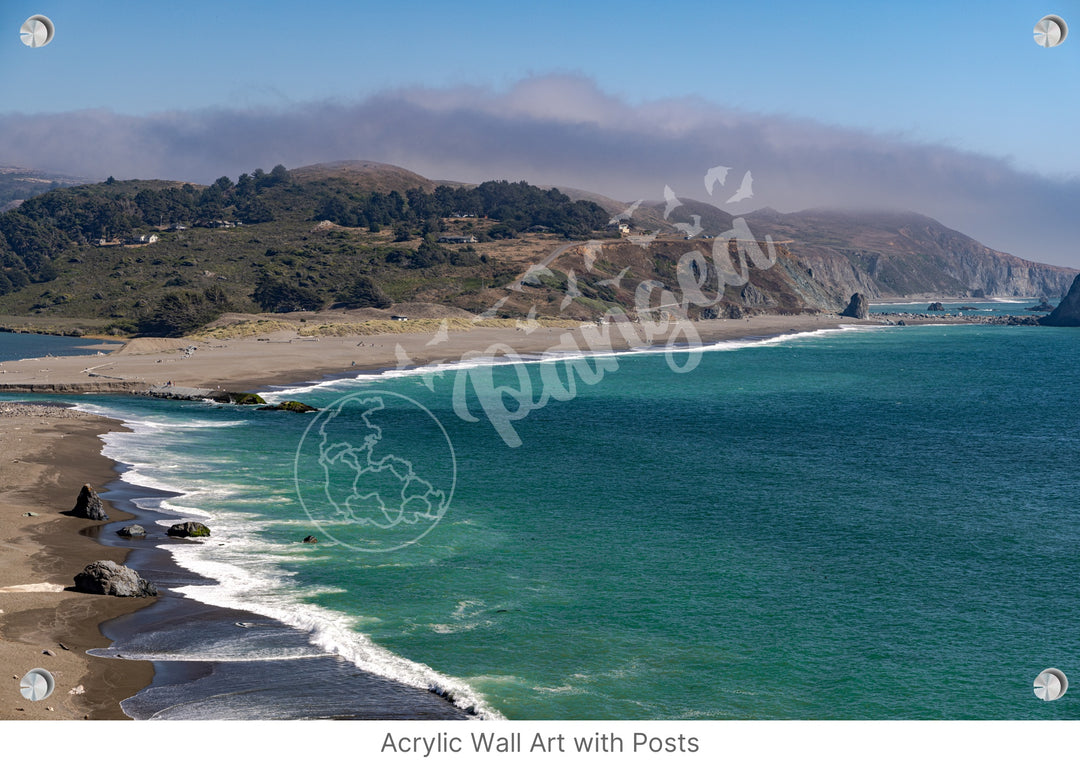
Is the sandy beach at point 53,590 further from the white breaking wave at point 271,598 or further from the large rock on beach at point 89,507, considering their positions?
the white breaking wave at point 271,598

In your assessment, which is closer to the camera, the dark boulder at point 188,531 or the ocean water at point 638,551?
the ocean water at point 638,551

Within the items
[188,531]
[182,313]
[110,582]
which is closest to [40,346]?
[182,313]

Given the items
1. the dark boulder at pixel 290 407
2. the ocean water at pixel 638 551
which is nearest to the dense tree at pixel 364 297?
the ocean water at pixel 638 551

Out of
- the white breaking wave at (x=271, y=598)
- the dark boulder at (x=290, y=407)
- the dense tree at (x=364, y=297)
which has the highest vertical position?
the dense tree at (x=364, y=297)

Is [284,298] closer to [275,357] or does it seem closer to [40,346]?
[40,346]

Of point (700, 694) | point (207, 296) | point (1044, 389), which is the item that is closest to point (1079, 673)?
point (700, 694)

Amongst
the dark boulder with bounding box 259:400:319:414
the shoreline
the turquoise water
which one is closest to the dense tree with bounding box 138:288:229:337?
the turquoise water

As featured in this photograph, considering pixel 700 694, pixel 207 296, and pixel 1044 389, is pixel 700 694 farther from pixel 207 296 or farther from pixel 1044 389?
pixel 207 296
